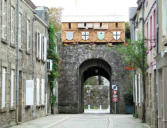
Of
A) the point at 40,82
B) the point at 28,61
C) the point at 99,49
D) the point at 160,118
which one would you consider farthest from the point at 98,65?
the point at 160,118

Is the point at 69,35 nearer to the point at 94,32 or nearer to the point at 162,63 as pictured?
the point at 94,32

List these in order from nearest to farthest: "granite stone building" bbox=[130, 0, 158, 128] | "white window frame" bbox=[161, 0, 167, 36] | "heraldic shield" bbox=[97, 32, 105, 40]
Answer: "white window frame" bbox=[161, 0, 167, 36], "granite stone building" bbox=[130, 0, 158, 128], "heraldic shield" bbox=[97, 32, 105, 40]

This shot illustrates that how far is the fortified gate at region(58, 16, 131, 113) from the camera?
42.4 metres

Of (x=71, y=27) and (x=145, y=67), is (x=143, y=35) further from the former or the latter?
(x=71, y=27)

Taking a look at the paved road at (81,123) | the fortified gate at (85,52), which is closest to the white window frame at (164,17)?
the paved road at (81,123)

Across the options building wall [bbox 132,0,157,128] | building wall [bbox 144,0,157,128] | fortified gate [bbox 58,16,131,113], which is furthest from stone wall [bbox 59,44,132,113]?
building wall [bbox 144,0,157,128]

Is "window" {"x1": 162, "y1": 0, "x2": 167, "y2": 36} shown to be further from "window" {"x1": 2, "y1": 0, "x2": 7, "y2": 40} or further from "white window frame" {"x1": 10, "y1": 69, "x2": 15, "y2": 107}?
"white window frame" {"x1": 10, "y1": 69, "x2": 15, "y2": 107}

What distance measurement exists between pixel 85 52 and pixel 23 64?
1753 centimetres

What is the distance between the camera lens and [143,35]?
2592 cm

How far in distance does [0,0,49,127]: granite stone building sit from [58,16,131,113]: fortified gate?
8.11 meters

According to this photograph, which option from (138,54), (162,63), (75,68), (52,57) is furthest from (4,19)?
(75,68)

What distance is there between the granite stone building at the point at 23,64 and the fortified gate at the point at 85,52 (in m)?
8.11

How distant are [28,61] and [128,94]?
16.4 meters

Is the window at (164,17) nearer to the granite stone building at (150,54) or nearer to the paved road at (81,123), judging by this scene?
the granite stone building at (150,54)
